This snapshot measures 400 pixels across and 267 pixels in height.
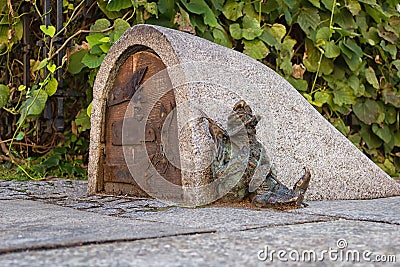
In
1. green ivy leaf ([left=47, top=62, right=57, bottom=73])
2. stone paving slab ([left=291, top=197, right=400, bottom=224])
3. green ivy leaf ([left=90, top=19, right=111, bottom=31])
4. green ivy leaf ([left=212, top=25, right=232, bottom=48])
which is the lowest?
stone paving slab ([left=291, top=197, right=400, bottom=224])

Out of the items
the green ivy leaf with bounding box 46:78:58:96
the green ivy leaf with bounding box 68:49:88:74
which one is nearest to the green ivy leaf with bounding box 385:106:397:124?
the green ivy leaf with bounding box 68:49:88:74

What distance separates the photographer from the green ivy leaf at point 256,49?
2.93 m

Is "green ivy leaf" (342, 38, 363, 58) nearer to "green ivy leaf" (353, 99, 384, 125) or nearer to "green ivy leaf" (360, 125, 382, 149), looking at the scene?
"green ivy leaf" (353, 99, 384, 125)

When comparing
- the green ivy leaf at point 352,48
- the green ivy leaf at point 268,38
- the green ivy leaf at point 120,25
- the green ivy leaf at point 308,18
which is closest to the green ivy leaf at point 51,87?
the green ivy leaf at point 120,25

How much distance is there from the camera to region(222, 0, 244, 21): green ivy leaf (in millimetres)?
2975

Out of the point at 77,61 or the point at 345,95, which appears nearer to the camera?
the point at 77,61

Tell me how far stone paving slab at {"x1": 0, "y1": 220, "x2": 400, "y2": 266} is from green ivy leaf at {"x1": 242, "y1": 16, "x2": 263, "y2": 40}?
6.11 feet

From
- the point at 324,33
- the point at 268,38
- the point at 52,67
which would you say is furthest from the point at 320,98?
the point at 52,67

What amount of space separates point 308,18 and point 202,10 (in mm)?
753

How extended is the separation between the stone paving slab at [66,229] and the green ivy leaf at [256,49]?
1.55 metres

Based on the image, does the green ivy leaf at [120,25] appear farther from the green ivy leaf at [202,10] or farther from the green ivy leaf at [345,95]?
the green ivy leaf at [345,95]

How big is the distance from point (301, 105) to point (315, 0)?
4.14ft

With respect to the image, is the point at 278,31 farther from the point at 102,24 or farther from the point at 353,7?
the point at 102,24

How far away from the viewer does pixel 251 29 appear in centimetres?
296
